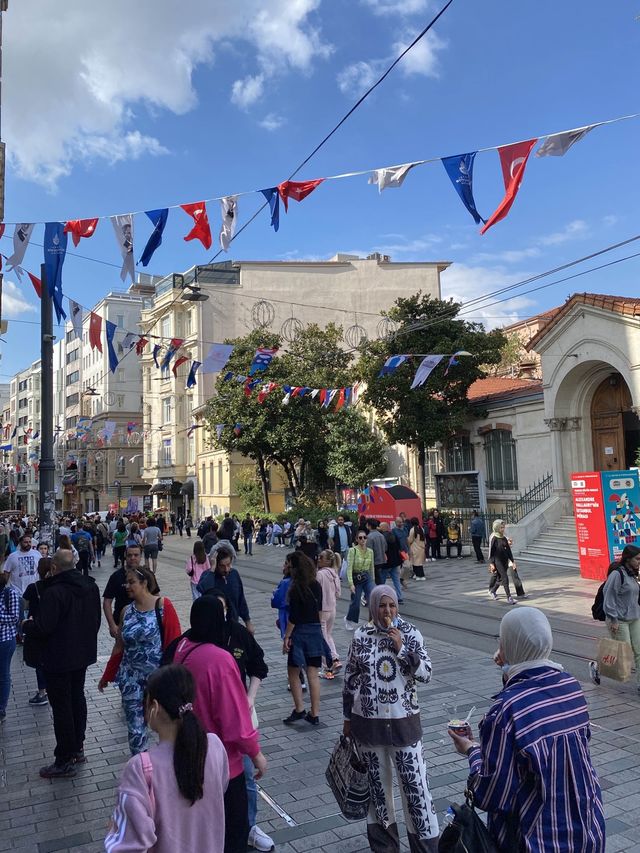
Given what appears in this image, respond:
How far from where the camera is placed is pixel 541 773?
7.93 ft

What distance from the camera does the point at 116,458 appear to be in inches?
2532

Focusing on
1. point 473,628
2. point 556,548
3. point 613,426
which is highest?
point 613,426

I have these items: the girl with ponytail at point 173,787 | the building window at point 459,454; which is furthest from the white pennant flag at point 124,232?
the building window at point 459,454

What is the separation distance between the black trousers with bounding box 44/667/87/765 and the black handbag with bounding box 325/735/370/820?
267cm

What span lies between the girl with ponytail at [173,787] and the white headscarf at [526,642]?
4.02 feet

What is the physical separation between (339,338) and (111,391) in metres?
36.1

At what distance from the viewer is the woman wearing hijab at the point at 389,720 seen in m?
3.85

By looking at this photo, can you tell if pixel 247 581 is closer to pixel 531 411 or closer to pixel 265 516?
pixel 531 411

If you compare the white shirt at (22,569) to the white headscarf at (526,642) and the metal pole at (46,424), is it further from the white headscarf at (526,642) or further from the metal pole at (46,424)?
the white headscarf at (526,642)

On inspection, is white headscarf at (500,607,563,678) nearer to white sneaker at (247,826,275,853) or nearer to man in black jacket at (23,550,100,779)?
white sneaker at (247,826,275,853)

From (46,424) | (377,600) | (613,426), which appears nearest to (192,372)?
(46,424)

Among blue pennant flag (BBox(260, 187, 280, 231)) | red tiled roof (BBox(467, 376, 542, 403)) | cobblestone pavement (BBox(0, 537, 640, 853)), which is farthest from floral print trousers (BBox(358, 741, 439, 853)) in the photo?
red tiled roof (BBox(467, 376, 542, 403))

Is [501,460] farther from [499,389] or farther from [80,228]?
[80,228]

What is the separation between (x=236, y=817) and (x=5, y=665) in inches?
181
